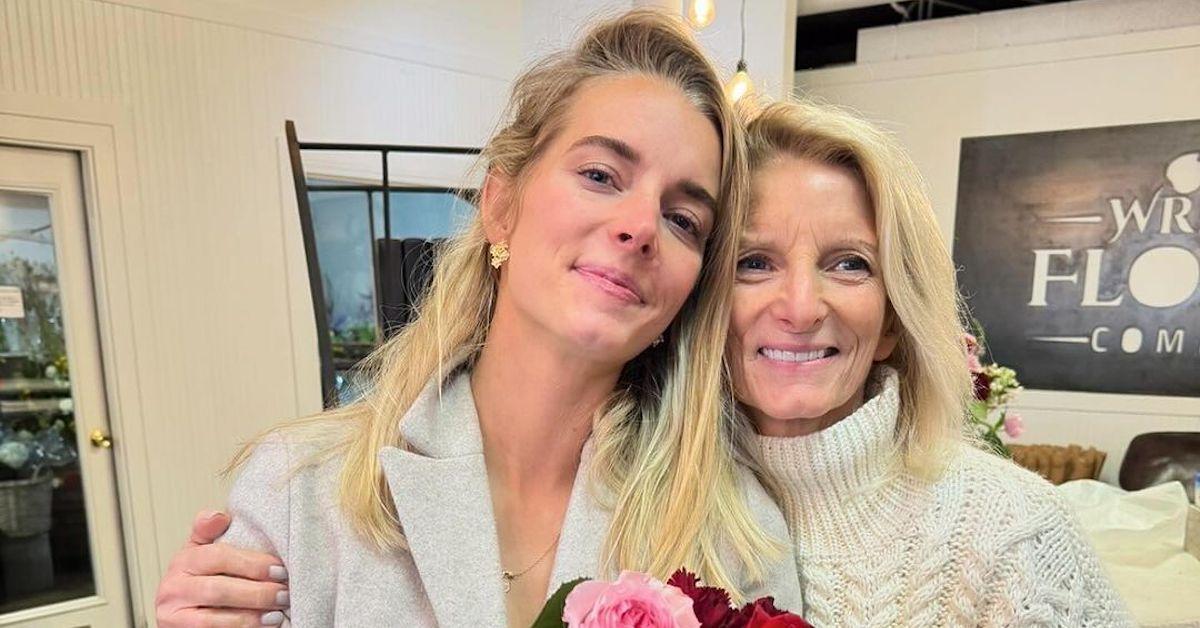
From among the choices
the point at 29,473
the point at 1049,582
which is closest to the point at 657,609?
the point at 1049,582

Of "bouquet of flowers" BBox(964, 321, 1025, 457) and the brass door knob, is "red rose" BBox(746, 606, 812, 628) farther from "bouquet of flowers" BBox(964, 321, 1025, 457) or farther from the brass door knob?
the brass door knob

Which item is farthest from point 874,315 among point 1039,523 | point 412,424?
point 412,424

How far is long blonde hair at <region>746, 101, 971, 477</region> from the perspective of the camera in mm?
983

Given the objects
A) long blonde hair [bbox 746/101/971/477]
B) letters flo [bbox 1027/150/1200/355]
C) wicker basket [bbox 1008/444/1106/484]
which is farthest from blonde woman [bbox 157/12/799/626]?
letters flo [bbox 1027/150/1200/355]

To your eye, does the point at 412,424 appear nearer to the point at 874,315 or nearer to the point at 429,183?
the point at 874,315

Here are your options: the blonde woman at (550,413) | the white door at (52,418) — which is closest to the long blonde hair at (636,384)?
the blonde woman at (550,413)

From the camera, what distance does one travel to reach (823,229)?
38.4 inches

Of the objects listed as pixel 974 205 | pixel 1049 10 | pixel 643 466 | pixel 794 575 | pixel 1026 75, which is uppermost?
pixel 1049 10

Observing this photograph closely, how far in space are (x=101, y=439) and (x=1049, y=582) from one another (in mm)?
3071

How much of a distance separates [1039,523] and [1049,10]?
390 centimetres

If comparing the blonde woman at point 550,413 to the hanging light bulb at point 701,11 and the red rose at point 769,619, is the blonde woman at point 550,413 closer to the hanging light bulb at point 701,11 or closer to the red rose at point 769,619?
the red rose at point 769,619

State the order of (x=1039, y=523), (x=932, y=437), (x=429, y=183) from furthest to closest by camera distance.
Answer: (x=429, y=183) → (x=932, y=437) → (x=1039, y=523)

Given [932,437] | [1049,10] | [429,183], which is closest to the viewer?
[932,437]

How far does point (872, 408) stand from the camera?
3.29ft
